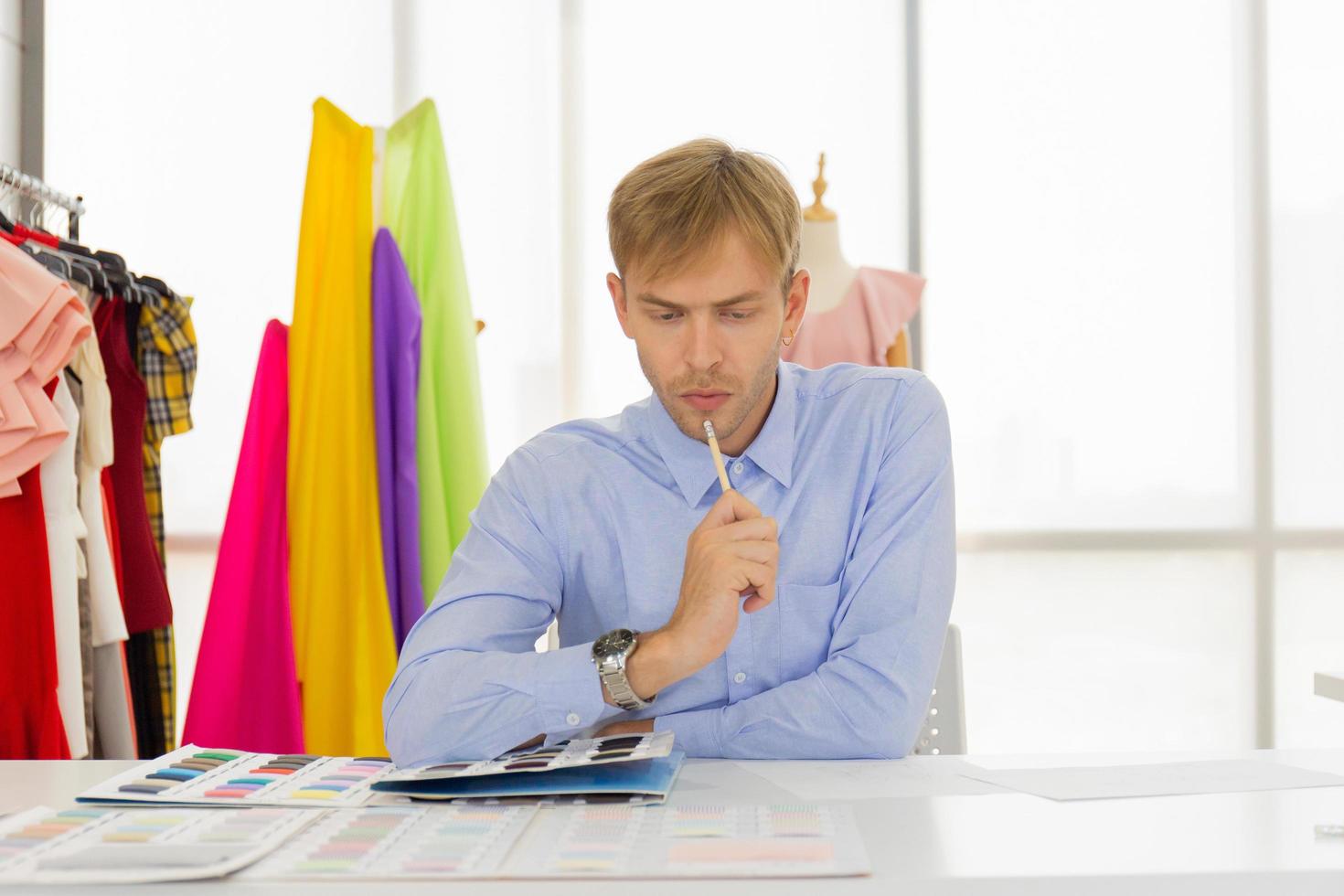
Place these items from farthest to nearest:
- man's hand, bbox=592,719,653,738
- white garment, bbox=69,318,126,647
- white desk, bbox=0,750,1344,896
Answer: white garment, bbox=69,318,126,647, man's hand, bbox=592,719,653,738, white desk, bbox=0,750,1344,896

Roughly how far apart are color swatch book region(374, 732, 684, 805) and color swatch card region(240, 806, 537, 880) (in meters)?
0.03

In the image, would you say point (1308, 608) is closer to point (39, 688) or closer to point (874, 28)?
point (874, 28)

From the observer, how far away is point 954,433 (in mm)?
3133

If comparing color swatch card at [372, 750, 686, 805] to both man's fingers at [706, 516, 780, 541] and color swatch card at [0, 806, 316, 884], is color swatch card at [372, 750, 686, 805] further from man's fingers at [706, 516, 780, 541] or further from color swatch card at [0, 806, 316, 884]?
man's fingers at [706, 516, 780, 541]

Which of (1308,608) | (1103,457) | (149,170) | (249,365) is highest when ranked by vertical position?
(149,170)

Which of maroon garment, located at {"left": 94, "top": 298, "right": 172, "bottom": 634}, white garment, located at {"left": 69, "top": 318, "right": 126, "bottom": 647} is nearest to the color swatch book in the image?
white garment, located at {"left": 69, "top": 318, "right": 126, "bottom": 647}

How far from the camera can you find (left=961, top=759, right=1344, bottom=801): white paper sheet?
98cm

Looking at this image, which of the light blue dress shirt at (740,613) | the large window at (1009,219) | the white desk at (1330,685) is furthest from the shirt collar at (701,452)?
the large window at (1009,219)

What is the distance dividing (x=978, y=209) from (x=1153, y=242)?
0.46 metres

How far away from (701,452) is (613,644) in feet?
1.12

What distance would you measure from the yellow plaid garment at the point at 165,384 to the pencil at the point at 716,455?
1.19 meters

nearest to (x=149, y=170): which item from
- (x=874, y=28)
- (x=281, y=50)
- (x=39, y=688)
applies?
(x=281, y=50)

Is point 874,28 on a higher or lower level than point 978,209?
higher

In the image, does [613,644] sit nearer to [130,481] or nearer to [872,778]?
[872,778]
